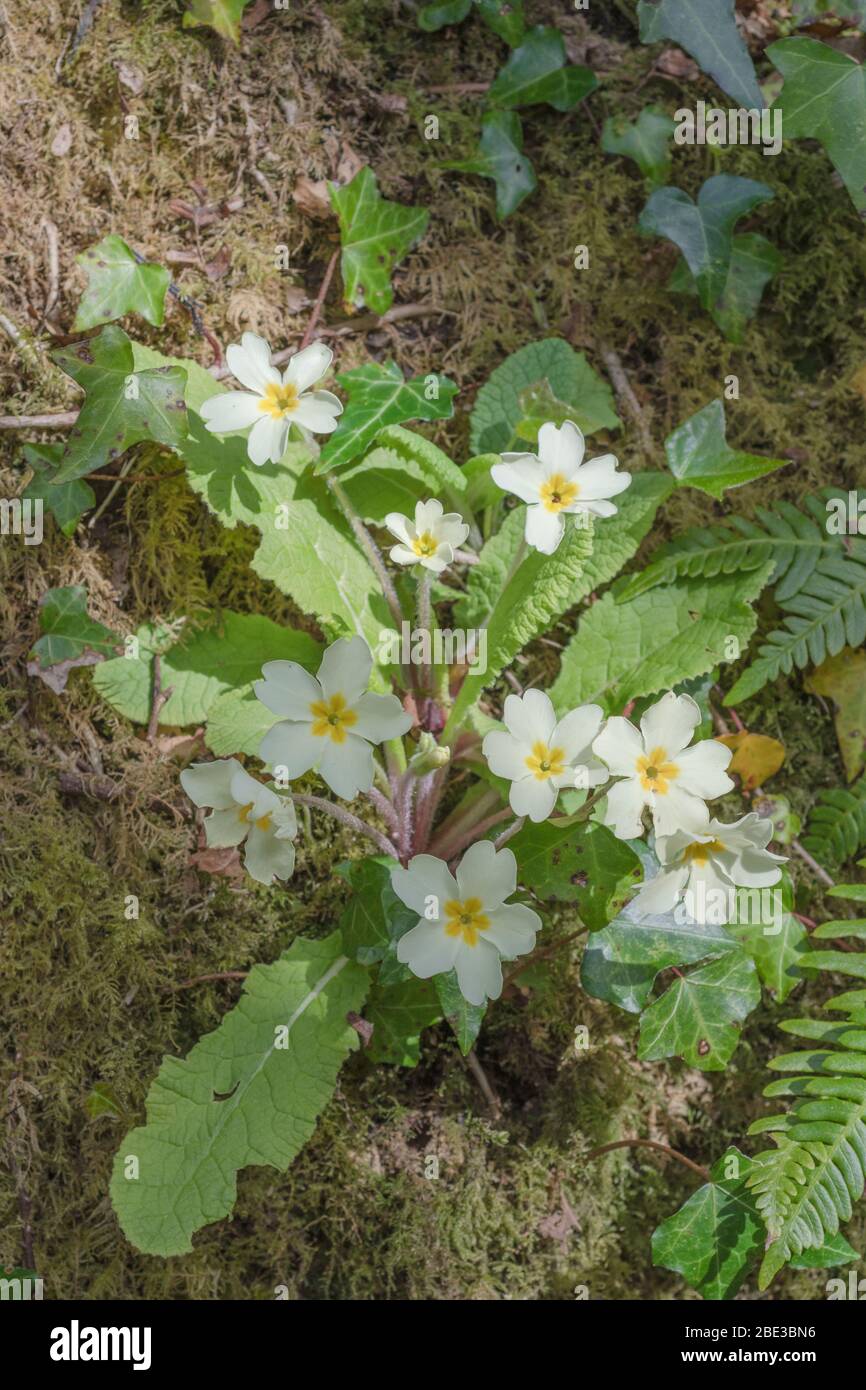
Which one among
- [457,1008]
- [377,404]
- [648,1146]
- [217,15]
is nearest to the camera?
[457,1008]

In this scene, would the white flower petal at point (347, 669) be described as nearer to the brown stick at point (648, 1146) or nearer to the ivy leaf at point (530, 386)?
the ivy leaf at point (530, 386)

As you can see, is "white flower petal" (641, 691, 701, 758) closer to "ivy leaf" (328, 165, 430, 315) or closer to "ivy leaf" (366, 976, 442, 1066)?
"ivy leaf" (366, 976, 442, 1066)

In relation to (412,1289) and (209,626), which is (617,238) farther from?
(412,1289)

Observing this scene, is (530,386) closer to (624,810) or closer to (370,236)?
(370,236)

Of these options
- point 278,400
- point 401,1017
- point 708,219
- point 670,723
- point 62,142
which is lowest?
point 401,1017

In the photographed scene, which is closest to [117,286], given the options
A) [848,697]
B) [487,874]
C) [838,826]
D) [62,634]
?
[62,634]
